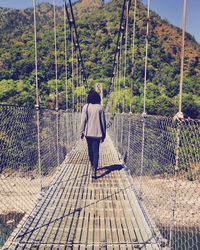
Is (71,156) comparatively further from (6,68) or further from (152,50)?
(152,50)

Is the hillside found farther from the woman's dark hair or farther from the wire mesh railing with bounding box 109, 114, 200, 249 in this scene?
the woman's dark hair

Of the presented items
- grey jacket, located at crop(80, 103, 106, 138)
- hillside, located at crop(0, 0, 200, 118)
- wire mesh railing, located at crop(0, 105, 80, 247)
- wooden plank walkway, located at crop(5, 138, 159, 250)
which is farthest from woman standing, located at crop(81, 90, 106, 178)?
hillside, located at crop(0, 0, 200, 118)

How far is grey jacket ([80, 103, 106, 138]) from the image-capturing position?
3.43 meters

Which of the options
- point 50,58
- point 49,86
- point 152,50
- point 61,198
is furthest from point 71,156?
point 152,50

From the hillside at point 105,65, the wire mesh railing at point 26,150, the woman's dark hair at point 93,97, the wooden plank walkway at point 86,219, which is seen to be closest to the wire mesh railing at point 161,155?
the wooden plank walkway at point 86,219

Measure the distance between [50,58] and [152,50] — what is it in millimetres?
6895

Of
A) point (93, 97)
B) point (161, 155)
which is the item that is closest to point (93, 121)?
point (93, 97)

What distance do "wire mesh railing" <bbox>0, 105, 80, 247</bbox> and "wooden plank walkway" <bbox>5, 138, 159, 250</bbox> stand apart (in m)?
0.19

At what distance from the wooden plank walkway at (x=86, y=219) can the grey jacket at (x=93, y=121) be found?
0.45 metres

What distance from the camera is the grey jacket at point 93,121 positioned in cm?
343

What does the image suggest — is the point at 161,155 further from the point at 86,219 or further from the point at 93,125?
the point at 86,219

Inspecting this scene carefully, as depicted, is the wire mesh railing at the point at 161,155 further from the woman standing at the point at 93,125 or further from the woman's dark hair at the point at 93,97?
the woman's dark hair at the point at 93,97

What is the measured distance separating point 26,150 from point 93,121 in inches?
178

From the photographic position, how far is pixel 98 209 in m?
2.55
